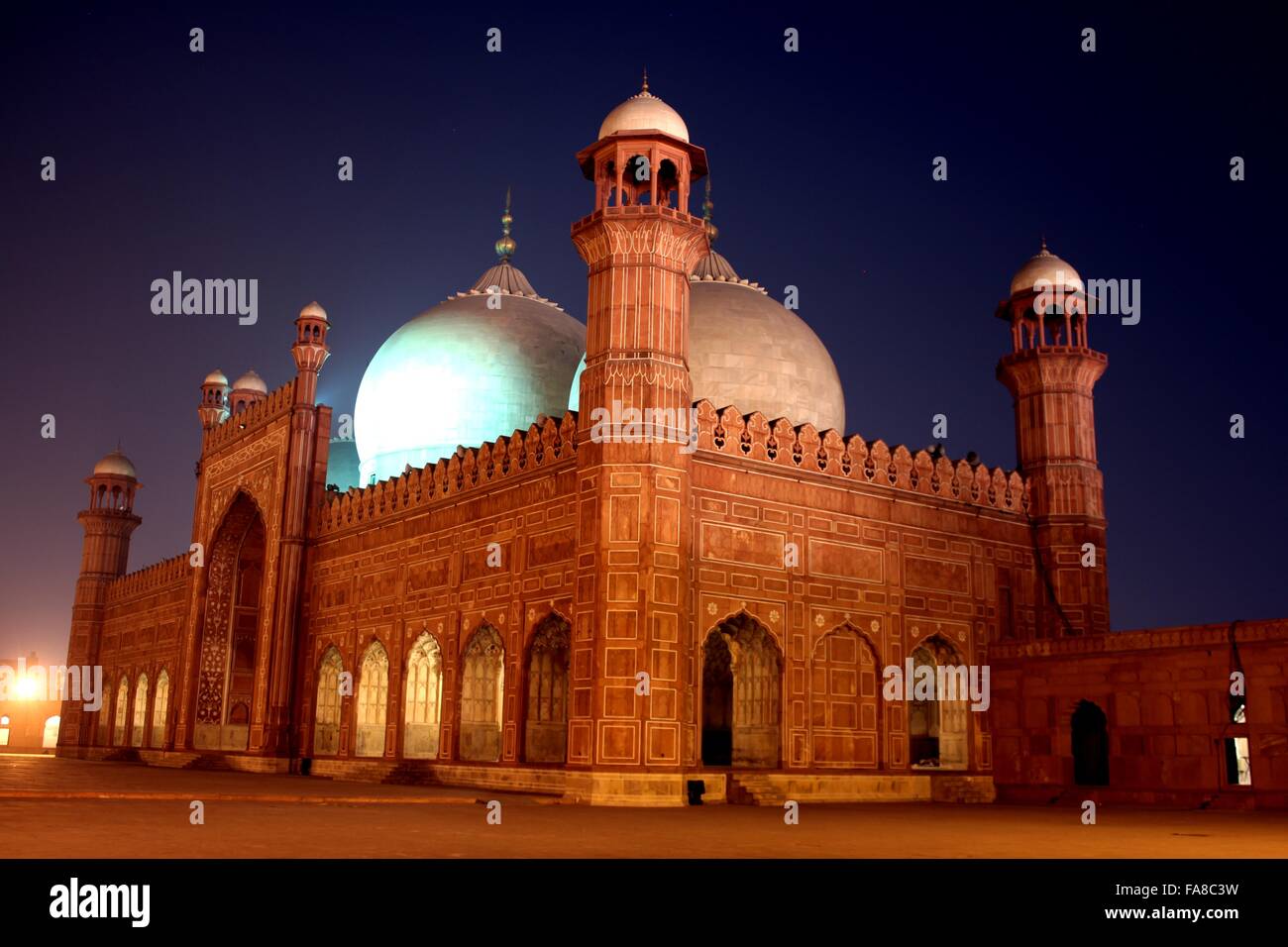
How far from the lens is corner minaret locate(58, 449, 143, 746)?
33.1 m

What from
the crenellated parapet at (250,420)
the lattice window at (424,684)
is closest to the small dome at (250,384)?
the crenellated parapet at (250,420)

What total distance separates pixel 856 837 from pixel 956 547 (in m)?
9.42

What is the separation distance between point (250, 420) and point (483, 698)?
9.69 metres

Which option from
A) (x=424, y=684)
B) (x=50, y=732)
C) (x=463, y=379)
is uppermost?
(x=463, y=379)

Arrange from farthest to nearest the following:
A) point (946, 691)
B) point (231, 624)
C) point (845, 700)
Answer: point (231, 624), point (946, 691), point (845, 700)

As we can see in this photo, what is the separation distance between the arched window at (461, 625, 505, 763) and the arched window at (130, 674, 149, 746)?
1604 centimetres

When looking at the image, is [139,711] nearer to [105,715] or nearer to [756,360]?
[105,715]

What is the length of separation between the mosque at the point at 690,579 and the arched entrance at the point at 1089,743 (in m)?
0.04

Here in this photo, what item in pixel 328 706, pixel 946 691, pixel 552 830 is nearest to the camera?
pixel 552 830

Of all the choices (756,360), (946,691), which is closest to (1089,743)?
(946,691)

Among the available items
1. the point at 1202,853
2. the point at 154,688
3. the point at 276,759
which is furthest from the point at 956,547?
the point at 154,688

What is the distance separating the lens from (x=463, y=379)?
2264cm
